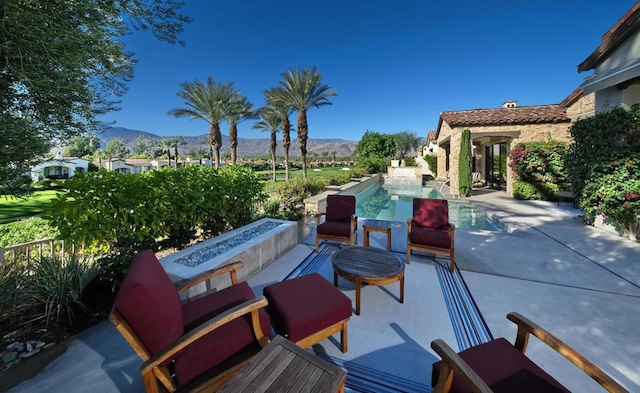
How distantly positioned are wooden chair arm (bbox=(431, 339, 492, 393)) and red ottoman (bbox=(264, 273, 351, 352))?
965 mm

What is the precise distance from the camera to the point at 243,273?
12.7 feet

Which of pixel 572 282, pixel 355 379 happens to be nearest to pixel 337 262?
pixel 355 379

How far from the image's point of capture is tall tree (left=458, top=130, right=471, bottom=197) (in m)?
12.1

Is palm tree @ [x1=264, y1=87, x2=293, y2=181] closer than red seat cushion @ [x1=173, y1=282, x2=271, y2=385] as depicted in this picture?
No

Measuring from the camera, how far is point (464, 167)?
39.7 feet

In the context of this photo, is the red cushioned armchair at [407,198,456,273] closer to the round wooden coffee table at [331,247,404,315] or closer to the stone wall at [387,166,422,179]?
the round wooden coffee table at [331,247,404,315]

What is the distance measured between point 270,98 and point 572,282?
20017 millimetres

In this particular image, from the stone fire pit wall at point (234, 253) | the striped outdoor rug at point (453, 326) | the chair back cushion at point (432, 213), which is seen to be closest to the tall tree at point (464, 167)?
the chair back cushion at point (432, 213)

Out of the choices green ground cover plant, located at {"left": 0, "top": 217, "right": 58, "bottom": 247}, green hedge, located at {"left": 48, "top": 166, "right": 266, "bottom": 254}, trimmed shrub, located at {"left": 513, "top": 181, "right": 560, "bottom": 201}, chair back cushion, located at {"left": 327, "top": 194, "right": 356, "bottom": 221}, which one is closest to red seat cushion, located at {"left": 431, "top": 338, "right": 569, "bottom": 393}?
chair back cushion, located at {"left": 327, "top": 194, "right": 356, "bottom": 221}

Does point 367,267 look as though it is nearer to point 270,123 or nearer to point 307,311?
point 307,311

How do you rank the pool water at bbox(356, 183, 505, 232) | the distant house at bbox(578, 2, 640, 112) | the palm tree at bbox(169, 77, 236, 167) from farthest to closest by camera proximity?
the palm tree at bbox(169, 77, 236, 167)
the pool water at bbox(356, 183, 505, 232)
the distant house at bbox(578, 2, 640, 112)

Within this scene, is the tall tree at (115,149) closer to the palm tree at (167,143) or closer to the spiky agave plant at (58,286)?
the palm tree at (167,143)

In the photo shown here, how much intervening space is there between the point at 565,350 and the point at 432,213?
11.3ft

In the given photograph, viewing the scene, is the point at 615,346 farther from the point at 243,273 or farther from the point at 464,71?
the point at 464,71
